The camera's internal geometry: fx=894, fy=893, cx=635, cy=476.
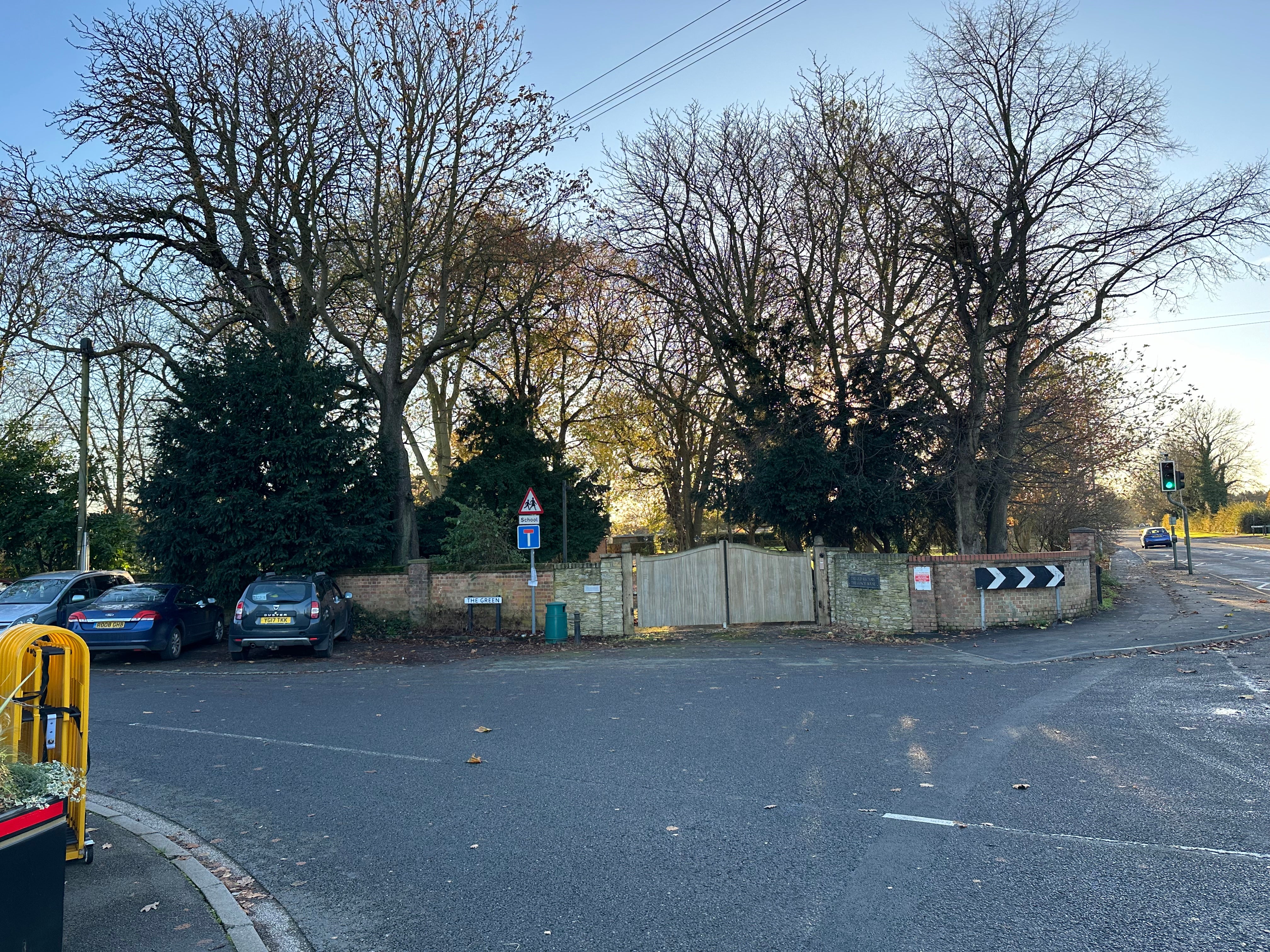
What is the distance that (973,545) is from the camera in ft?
66.7

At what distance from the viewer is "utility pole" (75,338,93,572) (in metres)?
22.3

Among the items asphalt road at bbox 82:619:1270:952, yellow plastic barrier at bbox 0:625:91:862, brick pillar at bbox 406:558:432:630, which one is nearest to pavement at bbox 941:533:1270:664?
asphalt road at bbox 82:619:1270:952

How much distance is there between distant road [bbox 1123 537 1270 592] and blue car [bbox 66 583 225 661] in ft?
83.0

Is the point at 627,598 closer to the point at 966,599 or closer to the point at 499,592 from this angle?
the point at 499,592

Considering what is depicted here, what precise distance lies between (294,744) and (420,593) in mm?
11433

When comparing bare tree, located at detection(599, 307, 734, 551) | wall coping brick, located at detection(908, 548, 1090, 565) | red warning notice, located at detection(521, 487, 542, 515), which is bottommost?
wall coping brick, located at detection(908, 548, 1090, 565)

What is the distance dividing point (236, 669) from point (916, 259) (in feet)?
55.3

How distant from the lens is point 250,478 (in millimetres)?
19656

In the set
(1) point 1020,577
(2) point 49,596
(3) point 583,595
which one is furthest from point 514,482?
(1) point 1020,577

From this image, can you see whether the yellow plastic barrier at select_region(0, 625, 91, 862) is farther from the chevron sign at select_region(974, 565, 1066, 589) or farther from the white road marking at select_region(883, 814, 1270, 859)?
the chevron sign at select_region(974, 565, 1066, 589)

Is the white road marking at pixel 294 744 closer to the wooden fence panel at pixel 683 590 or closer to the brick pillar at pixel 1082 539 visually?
the wooden fence panel at pixel 683 590

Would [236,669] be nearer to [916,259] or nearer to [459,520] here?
[459,520]

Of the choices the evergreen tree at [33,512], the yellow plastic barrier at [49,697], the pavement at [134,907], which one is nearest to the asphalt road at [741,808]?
the pavement at [134,907]

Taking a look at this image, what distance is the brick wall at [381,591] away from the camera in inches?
804
